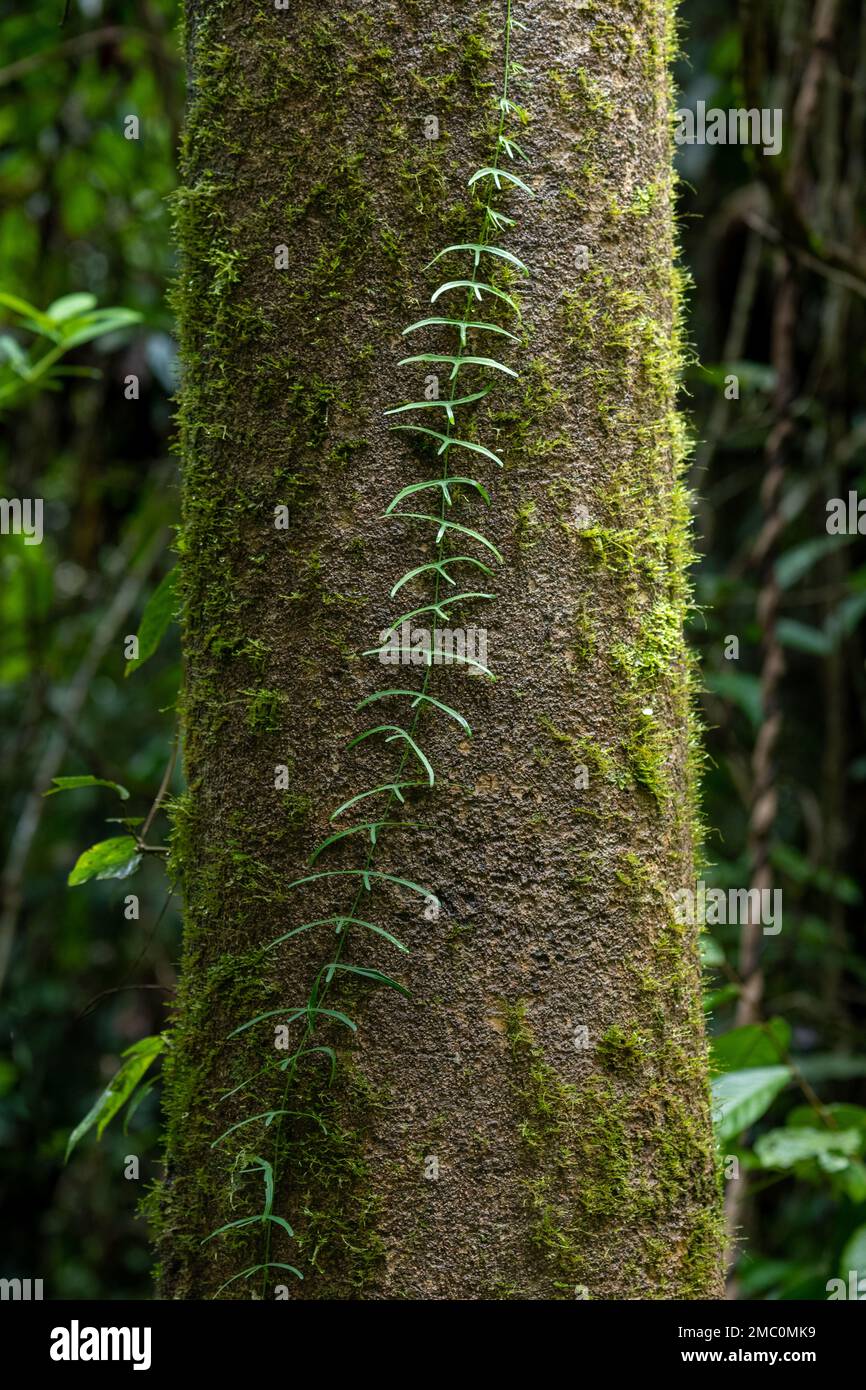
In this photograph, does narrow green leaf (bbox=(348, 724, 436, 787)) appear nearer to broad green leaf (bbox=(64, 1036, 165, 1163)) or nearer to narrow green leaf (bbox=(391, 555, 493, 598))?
narrow green leaf (bbox=(391, 555, 493, 598))

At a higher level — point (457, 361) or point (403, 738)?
point (457, 361)

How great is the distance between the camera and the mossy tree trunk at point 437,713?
83 cm

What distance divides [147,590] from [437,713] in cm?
282

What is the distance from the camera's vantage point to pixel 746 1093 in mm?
1606

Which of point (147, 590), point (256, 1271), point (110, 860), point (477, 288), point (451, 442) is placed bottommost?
point (256, 1271)

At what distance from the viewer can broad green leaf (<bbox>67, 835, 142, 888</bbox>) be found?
1139 mm

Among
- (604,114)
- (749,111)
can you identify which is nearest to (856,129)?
(749,111)

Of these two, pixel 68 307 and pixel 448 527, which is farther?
pixel 68 307

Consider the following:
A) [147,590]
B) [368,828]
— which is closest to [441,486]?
[368,828]

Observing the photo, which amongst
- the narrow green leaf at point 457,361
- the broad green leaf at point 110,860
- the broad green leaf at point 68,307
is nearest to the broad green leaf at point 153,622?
the broad green leaf at point 110,860

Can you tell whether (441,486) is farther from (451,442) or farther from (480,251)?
(480,251)

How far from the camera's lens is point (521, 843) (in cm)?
85

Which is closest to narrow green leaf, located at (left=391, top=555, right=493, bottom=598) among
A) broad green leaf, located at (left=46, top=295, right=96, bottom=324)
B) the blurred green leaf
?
the blurred green leaf
